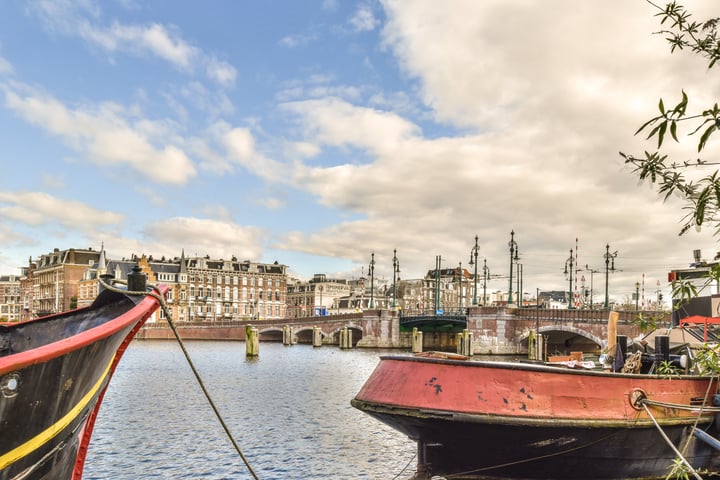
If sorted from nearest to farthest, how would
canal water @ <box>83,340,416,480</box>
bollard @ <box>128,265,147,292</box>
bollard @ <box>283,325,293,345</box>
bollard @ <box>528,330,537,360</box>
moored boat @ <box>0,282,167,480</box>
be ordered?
1. moored boat @ <box>0,282,167,480</box>
2. bollard @ <box>128,265,147,292</box>
3. canal water @ <box>83,340,416,480</box>
4. bollard @ <box>528,330,537,360</box>
5. bollard @ <box>283,325,293,345</box>

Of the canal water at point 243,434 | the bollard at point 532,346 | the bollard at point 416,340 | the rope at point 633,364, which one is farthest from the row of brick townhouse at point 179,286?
the rope at point 633,364

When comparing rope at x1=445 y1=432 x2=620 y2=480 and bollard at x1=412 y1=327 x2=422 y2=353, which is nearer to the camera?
rope at x1=445 y1=432 x2=620 y2=480

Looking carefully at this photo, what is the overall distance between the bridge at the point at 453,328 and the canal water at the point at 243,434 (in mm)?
22306

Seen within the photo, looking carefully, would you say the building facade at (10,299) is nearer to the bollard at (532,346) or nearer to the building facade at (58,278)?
the building facade at (58,278)

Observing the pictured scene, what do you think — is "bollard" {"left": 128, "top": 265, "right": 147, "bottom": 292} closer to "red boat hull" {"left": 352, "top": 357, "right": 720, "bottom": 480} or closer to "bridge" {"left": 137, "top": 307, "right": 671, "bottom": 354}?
"red boat hull" {"left": 352, "top": 357, "right": 720, "bottom": 480}

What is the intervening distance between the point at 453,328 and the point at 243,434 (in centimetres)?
6006

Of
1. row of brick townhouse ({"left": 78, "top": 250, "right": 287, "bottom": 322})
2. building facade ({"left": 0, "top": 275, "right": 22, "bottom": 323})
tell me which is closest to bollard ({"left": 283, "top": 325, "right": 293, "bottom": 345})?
row of brick townhouse ({"left": 78, "top": 250, "right": 287, "bottom": 322})

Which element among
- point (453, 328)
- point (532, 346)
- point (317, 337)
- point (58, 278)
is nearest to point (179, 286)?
point (58, 278)

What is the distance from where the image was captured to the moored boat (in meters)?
6.15

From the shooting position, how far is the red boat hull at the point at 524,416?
34.6ft

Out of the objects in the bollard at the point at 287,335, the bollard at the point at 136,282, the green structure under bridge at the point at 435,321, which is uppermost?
the bollard at the point at 136,282

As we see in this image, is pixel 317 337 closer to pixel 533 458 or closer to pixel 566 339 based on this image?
pixel 566 339

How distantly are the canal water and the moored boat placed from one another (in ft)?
26.7

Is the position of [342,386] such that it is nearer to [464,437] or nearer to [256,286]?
[464,437]
